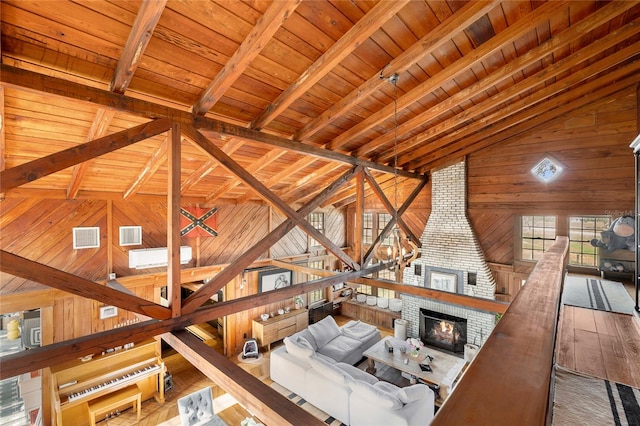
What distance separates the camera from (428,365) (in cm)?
598

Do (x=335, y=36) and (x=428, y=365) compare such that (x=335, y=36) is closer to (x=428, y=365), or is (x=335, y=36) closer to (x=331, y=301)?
(x=428, y=365)

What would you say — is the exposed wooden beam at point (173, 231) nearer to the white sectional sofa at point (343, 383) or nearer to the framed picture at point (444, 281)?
the white sectional sofa at point (343, 383)

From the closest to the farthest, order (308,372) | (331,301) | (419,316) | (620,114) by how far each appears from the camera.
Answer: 1. (620,114)
2. (308,372)
3. (419,316)
4. (331,301)

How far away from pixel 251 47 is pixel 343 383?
545 cm

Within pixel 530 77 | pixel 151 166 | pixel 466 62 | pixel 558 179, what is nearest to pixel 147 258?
pixel 151 166

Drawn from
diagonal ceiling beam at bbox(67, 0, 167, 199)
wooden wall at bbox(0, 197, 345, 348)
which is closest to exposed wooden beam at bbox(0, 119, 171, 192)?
diagonal ceiling beam at bbox(67, 0, 167, 199)

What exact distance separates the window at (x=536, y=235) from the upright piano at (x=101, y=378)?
27.9ft

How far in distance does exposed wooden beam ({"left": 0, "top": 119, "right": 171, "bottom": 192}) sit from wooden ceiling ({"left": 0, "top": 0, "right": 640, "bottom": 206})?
15 centimetres

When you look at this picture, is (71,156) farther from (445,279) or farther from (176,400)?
(445,279)

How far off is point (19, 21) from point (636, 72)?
8054mm

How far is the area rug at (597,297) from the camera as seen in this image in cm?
237

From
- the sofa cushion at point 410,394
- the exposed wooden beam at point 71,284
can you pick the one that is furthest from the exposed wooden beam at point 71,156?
the sofa cushion at point 410,394

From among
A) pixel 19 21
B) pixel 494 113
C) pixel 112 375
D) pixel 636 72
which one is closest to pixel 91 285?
pixel 19 21

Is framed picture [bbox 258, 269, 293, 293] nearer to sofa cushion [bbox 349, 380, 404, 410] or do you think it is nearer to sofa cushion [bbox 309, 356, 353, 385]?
sofa cushion [bbox 309, 356, 353, 385]
